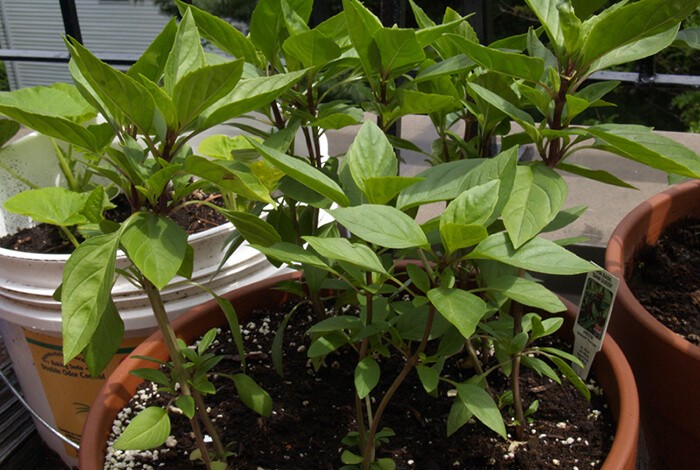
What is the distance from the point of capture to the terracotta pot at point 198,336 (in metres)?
0.75

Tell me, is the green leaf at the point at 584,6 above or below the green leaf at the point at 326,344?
above

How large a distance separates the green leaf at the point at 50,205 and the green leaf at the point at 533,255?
40 cm

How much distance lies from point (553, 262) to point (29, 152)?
1061 mm

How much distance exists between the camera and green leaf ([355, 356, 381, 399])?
2.20 feet

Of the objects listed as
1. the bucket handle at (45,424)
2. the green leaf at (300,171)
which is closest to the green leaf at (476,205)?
the green leaf at (300,171)

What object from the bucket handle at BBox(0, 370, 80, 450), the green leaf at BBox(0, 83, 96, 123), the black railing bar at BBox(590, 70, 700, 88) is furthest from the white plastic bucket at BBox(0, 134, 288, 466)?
the black railing bar at BBox(590, 70, 700, 88)

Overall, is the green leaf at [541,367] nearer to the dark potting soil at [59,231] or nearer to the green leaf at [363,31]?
the green leaf at [363,31]

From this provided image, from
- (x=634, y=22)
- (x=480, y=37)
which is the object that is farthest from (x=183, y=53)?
(x=480, y=37)

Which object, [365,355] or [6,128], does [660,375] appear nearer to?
[365,355]

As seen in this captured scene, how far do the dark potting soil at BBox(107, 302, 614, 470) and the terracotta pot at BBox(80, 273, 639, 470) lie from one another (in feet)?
0.09

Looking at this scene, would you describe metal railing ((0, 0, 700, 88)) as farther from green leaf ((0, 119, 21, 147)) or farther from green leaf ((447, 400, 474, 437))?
green leaf ((447, 400, 474, 437))

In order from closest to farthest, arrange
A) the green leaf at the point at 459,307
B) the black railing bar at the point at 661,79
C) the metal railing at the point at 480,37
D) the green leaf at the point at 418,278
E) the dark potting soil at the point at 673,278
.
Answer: the green leaf at the point at 459,307 < the green leaf at the point at 418,278 < the dark potting soil at the point at 673,278 < the metal railing at the point at 480,37 < the black railing bar at the point at 661,79

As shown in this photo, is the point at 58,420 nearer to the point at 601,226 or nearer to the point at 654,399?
the point at 654,399

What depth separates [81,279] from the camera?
0.62 meters
